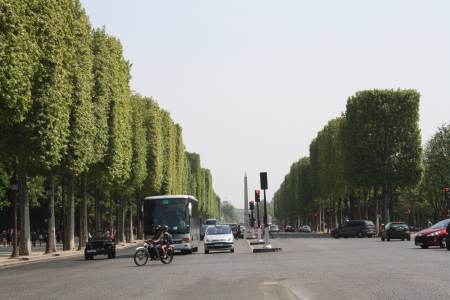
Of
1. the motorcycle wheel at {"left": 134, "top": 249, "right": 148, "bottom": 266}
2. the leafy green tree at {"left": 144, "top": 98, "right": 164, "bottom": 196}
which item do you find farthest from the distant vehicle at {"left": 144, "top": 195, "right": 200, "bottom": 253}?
the leafy green tree at {"left": 144, "top": 98, "right": 164, "bottom": 196}

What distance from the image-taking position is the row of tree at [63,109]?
1479 inches

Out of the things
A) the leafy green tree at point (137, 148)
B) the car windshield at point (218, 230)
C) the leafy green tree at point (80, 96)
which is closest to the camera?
the car windshield at point (218, 230)

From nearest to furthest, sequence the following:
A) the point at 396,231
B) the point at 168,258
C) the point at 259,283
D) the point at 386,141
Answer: the point at 259,283
the point at 168,258
the point at 396,231
the point at 386,141

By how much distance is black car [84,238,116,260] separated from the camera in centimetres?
4712

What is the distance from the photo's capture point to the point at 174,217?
50500 millimetres

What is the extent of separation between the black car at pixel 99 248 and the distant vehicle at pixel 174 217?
7.59 feet

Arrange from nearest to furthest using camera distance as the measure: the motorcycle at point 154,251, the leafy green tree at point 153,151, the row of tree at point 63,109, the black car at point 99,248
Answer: the motorcycle at point 154,251, the row of tree at point 63,109, the black car at point 99,248, the leafy green tree at point 153,151

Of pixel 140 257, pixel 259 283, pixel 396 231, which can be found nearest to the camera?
pixel 259 283

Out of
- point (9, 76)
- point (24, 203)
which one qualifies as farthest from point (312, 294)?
point (24, 203)

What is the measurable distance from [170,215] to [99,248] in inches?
191

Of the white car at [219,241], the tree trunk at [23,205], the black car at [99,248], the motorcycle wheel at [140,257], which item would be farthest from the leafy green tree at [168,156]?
the motorcycle wheel at [140,257]

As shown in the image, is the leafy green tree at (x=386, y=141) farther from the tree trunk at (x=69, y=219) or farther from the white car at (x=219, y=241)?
the white car at (x=219, y=241)

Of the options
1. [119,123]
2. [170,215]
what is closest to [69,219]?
[119,123]

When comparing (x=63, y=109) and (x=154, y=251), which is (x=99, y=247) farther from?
(x=154, y=251)
